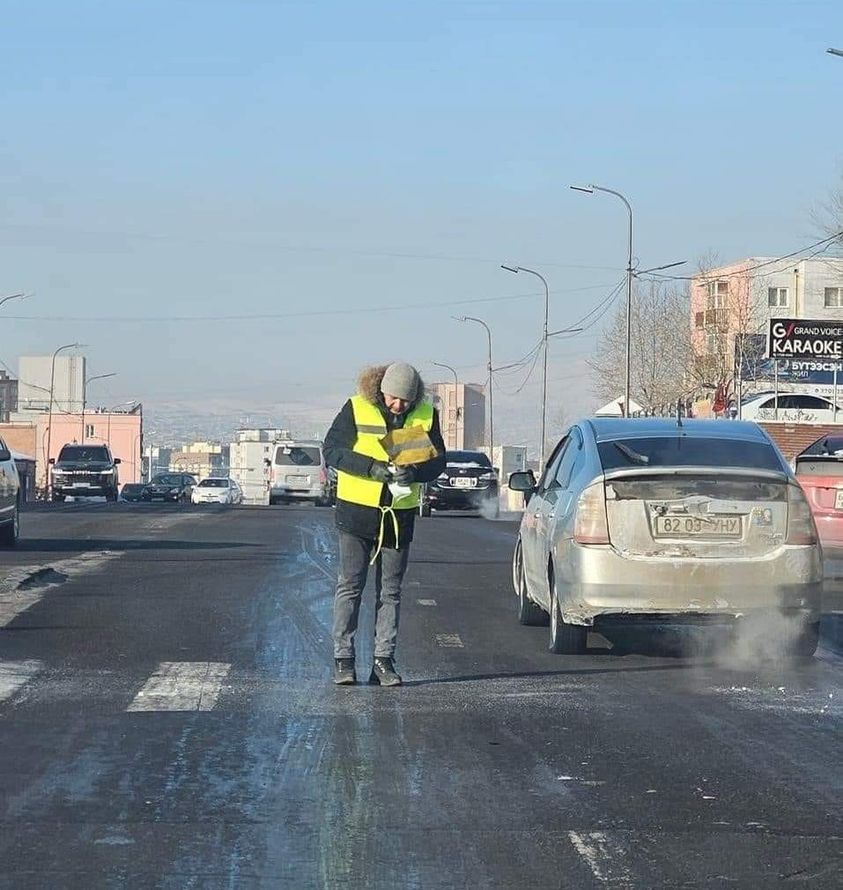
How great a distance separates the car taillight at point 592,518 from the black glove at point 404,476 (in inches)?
62.6

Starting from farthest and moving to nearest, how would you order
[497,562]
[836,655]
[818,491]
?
[497,562] → [818,491] → [836,655]

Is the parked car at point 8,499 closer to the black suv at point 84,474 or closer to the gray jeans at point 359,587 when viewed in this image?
the gray jeans at point 359,587

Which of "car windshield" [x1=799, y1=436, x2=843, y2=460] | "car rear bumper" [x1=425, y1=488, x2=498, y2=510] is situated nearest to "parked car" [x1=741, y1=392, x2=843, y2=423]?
"car rear bumper" [x1=425, y1=488, x2=498, y2=510]

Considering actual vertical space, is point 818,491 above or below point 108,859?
above

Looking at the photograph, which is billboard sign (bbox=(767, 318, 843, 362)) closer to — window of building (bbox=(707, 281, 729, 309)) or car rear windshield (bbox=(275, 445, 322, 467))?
car rear windshield (bbox=(275, 445, 322, 467))

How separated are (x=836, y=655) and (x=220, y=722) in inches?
193

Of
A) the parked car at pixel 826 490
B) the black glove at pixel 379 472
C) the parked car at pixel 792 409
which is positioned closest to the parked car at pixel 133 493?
the parked car at pixel 792 409

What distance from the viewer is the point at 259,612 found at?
13.4 meters

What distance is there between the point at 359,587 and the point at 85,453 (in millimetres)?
50895

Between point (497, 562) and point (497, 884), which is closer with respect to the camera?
point (497, 884)

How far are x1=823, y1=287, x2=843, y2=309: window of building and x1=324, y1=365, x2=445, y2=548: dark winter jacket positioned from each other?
313 ft

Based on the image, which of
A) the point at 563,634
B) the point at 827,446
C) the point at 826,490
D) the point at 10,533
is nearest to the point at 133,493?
the point at 10,533

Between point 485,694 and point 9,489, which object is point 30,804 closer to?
point 485,694

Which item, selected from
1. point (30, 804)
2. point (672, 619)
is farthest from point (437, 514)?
point (30, 804)
